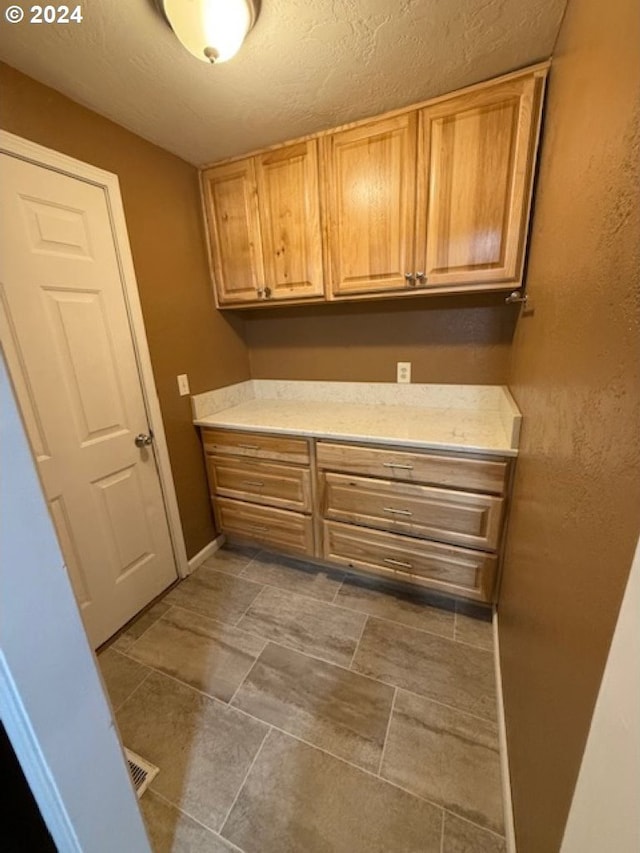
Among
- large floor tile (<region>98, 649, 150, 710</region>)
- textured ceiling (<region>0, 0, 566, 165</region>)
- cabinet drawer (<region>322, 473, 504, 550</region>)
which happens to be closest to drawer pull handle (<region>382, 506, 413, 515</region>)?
cabinet drawer (<region>322, 473, 504, 550</region>)

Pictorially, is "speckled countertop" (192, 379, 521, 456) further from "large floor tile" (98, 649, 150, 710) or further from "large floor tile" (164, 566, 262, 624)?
"large floor tile" (98, 649, 150, 710)

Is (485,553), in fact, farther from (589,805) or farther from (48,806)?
(48,806)

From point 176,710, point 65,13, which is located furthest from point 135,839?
point 65,13

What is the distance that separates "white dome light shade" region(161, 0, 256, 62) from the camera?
0.93 metres

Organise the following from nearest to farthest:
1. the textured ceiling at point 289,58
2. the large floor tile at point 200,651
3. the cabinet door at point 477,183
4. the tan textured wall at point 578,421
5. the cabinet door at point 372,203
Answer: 1. the tan textured wall at point 578,421
2. the textured ceiling at point 289,58
3. the cabinet door at point 477,183
4. the large floor tile at point 200,651
5. the cabinet door at point 372,203

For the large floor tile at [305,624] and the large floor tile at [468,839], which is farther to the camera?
the large floor tile at [305,624]

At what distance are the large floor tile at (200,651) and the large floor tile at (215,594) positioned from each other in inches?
2.1

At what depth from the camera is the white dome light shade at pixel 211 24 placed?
0.93 m

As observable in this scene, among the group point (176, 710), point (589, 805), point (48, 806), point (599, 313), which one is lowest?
point (176, 710)

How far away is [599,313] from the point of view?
58 centimetres

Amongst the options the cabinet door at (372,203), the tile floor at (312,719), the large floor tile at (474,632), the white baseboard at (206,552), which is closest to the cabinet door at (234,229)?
the cabinet door at (372,203)

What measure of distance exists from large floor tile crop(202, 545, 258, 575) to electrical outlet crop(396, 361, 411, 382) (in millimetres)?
1458

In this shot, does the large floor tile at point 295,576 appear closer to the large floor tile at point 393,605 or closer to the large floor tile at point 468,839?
the large floor tile at point 393,605

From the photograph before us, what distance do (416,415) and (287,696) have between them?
1.42m
